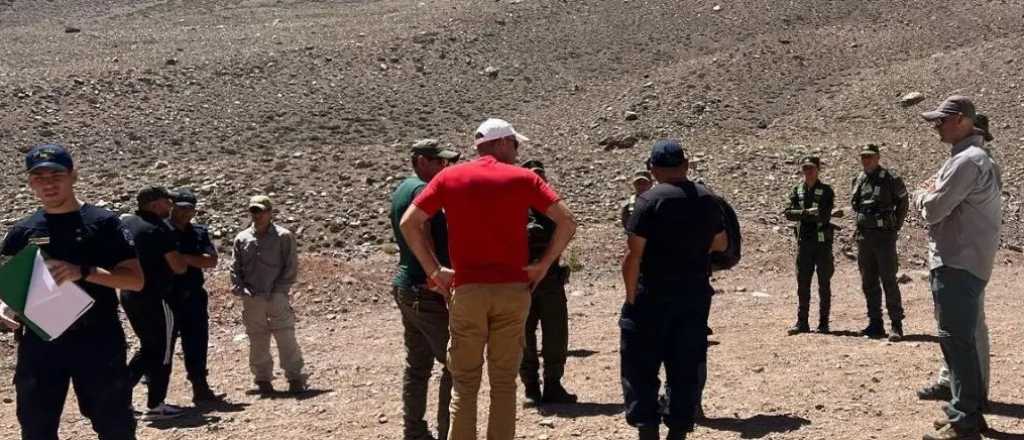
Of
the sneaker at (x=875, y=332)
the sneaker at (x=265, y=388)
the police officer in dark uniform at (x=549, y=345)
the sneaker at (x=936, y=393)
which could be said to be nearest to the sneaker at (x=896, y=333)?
the sneaker at (x=875, y=332)

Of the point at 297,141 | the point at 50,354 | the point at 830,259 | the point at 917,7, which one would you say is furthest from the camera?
the point at 917,7

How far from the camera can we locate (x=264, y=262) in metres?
10.5

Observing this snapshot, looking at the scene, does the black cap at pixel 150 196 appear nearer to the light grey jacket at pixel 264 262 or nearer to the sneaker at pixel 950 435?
the light grey jacket at pixel 264 262

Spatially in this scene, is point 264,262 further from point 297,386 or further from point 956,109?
point 956,109

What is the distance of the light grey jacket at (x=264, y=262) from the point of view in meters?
10.5

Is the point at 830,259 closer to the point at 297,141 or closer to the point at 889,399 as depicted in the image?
the point at 889,399

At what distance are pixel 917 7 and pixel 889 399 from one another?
111ft

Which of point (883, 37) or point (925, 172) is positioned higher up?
point (883, 37)

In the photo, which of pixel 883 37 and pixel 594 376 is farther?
pixel 883 37

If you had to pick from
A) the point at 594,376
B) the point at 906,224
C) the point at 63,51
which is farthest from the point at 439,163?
the point at 63,51

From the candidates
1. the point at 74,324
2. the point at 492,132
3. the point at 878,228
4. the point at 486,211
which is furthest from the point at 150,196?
the point at 878,228

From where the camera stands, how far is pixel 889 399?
862cm

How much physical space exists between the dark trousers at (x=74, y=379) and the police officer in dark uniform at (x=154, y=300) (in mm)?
3227

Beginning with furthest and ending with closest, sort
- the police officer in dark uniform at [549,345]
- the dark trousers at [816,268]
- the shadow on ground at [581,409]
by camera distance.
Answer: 1. the dark trousers at [816,268]
2. the police officer in dark uniform at [549,345]
3. the shadow on ground at [581,409]
